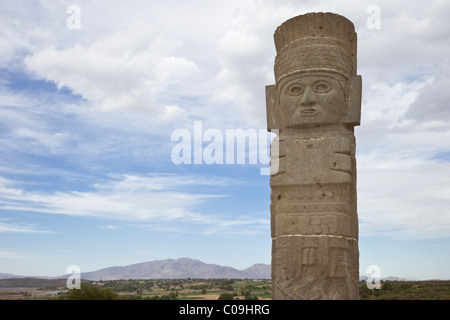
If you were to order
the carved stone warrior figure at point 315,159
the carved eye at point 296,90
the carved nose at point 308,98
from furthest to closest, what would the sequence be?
the carved eye at point 296,90
the carved nose at point 308,98
the carved stone warrior figure at point 315,159

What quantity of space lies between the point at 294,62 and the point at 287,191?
2597 mm

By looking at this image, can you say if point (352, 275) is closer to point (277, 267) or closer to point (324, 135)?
point (277, 267)

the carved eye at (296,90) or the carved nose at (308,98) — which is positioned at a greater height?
the carved eye at (296,90)

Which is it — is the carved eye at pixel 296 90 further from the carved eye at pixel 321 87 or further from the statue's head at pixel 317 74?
the carved eye at pixel 321 87

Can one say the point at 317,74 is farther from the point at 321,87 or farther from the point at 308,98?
the point at 308,98

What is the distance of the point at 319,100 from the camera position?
802 cm

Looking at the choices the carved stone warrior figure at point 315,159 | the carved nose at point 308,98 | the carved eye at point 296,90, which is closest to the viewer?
the carved stone warrior figure at point 315,159

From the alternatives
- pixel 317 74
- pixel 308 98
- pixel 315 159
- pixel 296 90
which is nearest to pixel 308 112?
pixel 308 98

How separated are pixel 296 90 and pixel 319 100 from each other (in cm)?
52

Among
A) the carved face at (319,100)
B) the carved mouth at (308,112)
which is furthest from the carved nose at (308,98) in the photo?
the carved mouth at (308,112)

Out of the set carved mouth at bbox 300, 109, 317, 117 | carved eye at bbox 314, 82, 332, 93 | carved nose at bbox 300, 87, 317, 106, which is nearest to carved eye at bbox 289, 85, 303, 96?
carved nose at bbox 300, 87, 317, 106

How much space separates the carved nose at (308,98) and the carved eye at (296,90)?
16cm

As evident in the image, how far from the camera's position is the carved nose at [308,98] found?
7.96 metres
